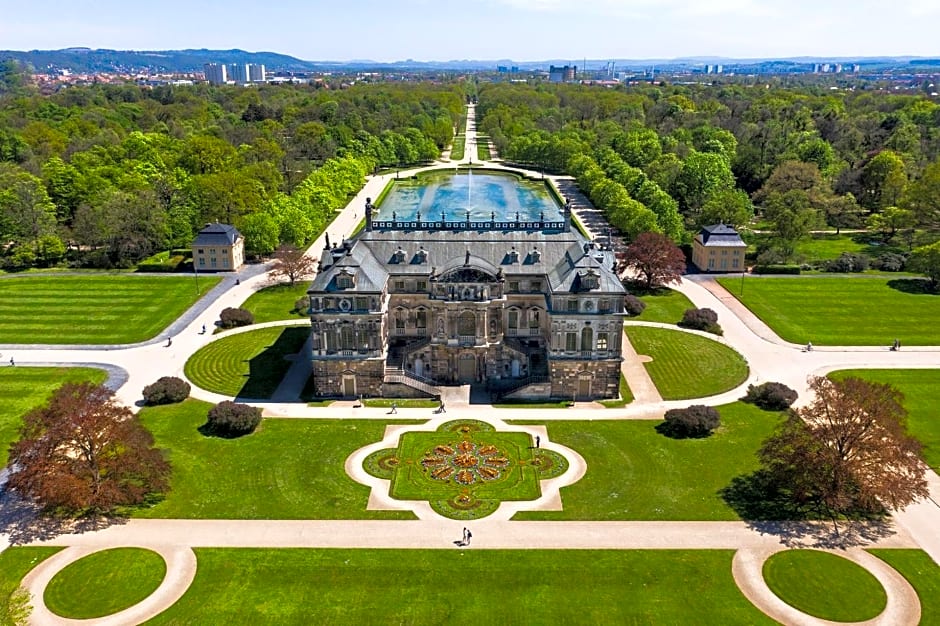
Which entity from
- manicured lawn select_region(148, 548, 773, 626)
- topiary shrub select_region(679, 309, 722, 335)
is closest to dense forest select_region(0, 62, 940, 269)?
topiary shrub select_region(679, 309, 722, 335)

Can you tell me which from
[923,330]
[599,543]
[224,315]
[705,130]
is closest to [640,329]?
[923,330]

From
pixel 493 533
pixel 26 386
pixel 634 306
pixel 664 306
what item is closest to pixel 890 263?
pixel 664 306

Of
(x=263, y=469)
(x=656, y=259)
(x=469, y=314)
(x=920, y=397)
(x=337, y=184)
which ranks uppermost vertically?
(x=337, y=184)

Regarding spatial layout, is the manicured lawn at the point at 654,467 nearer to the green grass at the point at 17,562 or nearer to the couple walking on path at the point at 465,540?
the couple walking on path at the point at 465,540

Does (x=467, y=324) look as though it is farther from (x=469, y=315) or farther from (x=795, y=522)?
(x=795, y=522)

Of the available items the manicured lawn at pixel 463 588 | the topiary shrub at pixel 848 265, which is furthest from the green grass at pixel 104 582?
the topiary shrub at pixel 848 265
